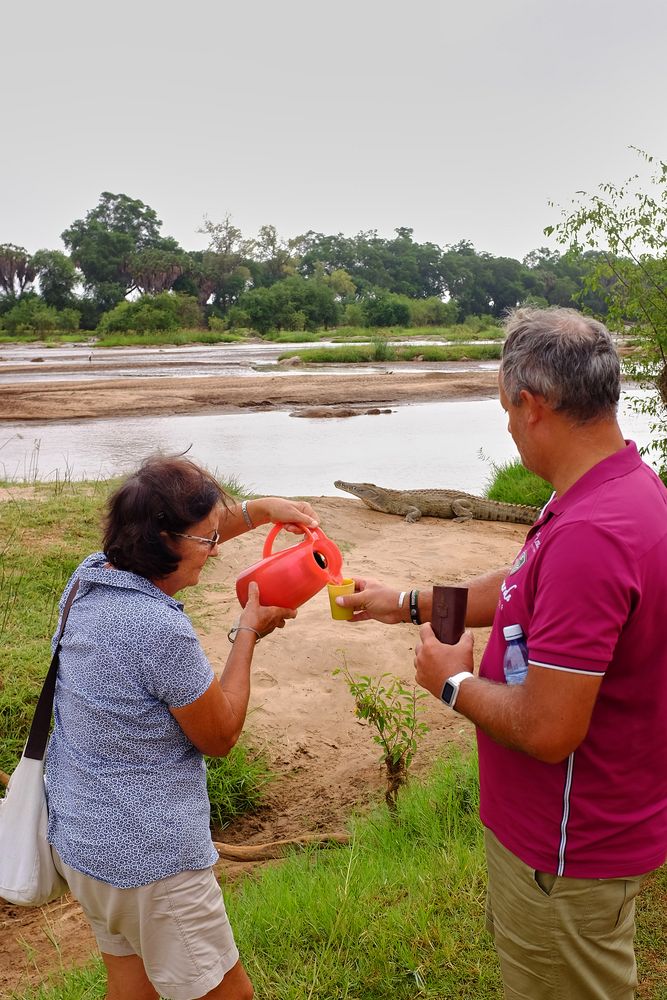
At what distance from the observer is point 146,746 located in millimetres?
1980

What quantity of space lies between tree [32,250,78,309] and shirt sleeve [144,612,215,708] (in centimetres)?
6379

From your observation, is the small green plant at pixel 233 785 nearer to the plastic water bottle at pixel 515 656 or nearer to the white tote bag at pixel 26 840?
the white tote bag at pixel 26 840

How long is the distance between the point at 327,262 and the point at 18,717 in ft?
307

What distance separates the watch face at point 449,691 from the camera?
1865 mm

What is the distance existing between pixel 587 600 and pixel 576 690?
175 millimetres

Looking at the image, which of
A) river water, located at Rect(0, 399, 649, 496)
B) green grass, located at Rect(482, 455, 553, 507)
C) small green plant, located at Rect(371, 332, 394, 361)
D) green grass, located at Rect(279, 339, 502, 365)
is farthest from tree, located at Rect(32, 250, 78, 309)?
green grass, located at Rect(482, 455, 553, 507)

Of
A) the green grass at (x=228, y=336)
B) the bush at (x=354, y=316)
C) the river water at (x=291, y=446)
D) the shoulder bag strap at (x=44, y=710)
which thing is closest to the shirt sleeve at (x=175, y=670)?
the shoulder bag strap at (x=44, y=710)

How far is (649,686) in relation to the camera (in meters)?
1.74

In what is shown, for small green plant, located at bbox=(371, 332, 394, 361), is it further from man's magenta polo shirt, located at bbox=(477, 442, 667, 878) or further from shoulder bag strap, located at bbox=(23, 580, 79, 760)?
man's magenta polo shirt, located at bbox=(477, 442, 667, 878)

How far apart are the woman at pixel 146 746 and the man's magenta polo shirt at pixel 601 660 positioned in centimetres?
72

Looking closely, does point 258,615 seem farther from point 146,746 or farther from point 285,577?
point 146,746

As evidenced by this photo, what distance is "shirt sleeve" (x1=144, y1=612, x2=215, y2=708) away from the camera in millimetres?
1924

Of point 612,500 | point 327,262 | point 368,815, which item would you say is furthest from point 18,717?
point 327,262

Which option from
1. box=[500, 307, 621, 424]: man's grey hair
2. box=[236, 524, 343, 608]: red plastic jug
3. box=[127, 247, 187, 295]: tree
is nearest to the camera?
box=[500, 307, 621, 424]: man's grey hair
